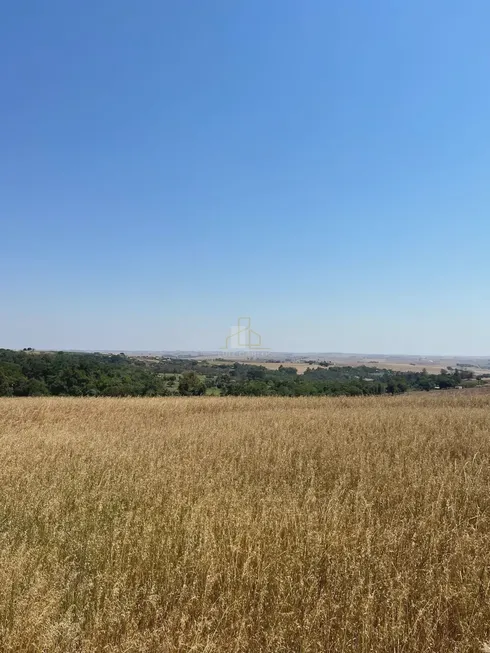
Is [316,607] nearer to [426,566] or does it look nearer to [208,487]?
[426,566]

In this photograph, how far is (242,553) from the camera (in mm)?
3223

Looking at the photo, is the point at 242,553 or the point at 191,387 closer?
the point at 242,553

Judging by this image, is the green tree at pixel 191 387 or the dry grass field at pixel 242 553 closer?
the dry grass field at pixel 242 553

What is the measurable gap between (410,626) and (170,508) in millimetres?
2454

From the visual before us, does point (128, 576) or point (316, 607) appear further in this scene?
point (128, 576)

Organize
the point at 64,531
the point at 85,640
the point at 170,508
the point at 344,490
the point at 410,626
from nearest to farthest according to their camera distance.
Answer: the point at 85,640 → the point at 410,626 → the point at 64,531 → the point at 170,508 → the point at 344,490

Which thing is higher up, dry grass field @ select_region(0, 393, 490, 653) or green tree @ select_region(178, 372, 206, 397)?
dry grass field @ select_region(0, 393, 490, 653)

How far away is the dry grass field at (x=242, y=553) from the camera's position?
237 cm

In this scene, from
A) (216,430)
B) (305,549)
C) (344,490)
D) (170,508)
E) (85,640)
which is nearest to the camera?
(85,640)

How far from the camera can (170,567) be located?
10.0ft

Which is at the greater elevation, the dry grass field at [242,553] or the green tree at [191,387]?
the dry grass field at [242,553]

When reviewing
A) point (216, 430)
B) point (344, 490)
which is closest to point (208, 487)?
point (344, 490)

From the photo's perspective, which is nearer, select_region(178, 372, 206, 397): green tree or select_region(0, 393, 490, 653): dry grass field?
select_region(0, 393, 490, 653): dry grass field

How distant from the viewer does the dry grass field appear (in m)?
2.37
